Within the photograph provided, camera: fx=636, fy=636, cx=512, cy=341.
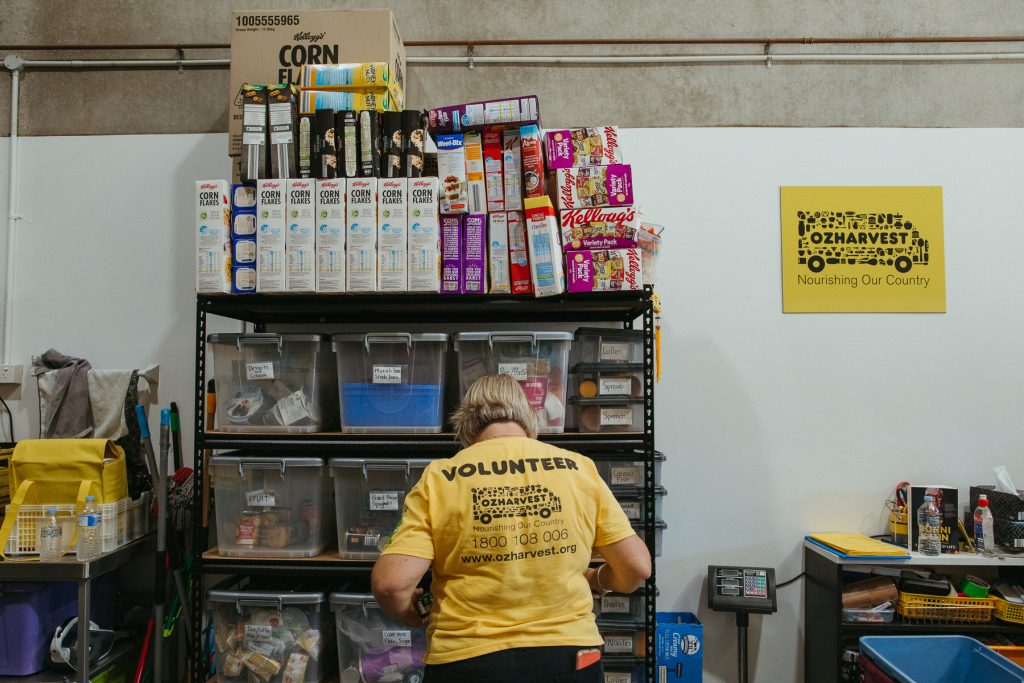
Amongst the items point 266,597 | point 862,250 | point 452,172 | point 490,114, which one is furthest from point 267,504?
point 862,250

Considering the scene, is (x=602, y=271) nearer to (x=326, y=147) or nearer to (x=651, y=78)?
(x=326, y=147)

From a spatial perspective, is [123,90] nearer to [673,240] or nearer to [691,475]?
[673,240]

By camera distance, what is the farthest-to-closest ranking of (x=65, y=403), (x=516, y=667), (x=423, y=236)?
(x=65, y=403) < (x=423, y=236) < (x=516, y=667)

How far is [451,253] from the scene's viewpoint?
2.40 m

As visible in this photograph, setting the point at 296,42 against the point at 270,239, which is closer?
the point at 270,239

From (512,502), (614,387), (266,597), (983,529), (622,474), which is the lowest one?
(266,597)

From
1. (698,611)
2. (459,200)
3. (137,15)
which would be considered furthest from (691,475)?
(137,15)

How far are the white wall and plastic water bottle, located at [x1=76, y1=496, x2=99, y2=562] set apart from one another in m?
0.71

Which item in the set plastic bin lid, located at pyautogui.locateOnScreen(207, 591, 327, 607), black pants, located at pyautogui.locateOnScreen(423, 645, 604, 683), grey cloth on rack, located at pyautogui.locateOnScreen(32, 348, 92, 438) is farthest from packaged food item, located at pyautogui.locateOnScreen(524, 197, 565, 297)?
grey cloth on rack, located at pyautogui.locateOnScreen(32, 348, 92, 438)

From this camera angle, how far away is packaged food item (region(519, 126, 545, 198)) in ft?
7.95

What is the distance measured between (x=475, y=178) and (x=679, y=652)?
2.14 meters

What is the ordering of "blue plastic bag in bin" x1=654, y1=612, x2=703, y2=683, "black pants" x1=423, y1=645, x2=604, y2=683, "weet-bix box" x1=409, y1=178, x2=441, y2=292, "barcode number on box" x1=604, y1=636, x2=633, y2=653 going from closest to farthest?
"black pants" x1=423, y1=645, x2=604, y2=683 → "weet-bix box" x1=409, y1=178, x2=441, y2=292 → "barcode number on box" x1=604, y1=636, x2=633, y2=653 → "blue plastic bag in bin" x1=654, y1=612, x2=703, y2=683

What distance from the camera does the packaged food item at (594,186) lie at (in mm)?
2367

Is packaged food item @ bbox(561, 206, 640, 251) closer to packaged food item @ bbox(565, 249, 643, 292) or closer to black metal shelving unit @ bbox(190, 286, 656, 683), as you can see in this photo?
packaged food item @ bbox(565, 249, 643, 292)
